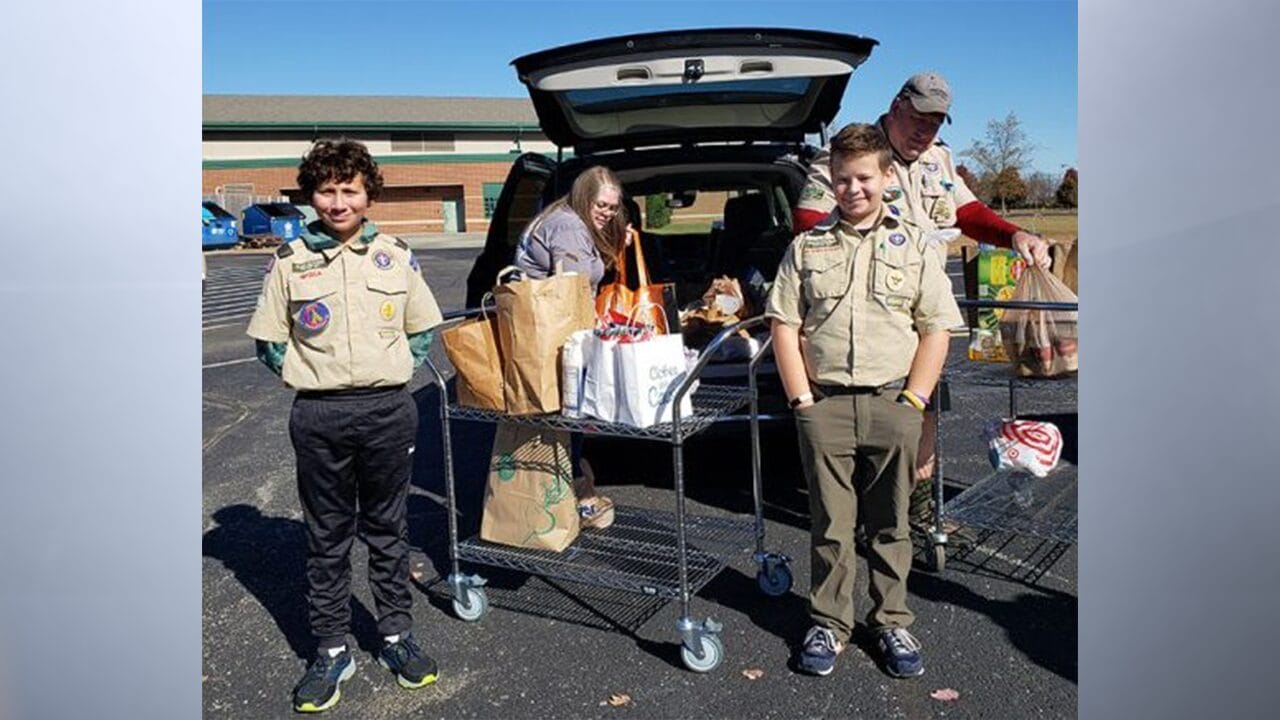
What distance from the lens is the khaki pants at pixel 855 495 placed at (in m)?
3.02

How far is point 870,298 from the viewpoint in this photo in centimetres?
299

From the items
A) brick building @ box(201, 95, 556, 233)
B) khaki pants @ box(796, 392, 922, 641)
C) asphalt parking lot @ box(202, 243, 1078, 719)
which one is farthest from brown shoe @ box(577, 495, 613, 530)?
brick building @ box(201, 95, 556, 233)

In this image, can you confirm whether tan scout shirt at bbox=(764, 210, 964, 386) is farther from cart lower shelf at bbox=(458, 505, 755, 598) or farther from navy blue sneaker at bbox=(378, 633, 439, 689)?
navy blue sneaker at bbox=(378, 633, 439, 689)

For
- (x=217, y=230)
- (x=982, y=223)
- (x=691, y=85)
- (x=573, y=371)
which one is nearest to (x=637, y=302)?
(x=573, y=371)

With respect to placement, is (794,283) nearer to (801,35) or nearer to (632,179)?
(801,35)

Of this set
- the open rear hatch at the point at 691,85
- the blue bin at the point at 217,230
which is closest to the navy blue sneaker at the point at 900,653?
the open rear hatch at the point at 691,85

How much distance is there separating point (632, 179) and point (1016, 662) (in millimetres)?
2810

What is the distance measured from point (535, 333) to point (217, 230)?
23.7m

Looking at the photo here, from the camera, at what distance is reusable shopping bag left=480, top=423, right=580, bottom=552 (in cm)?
351

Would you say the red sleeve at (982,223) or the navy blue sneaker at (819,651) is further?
the red sleeve at (982,223)

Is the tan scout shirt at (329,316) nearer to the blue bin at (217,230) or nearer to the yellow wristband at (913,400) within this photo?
the yellow wristband at (913,400)

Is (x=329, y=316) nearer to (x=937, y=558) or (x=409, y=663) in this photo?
(x=409, y=663)

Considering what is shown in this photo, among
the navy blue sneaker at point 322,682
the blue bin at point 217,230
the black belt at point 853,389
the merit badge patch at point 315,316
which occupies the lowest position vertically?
the navy blue sneaker at point 322,682

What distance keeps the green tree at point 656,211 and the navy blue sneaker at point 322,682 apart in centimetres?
285
